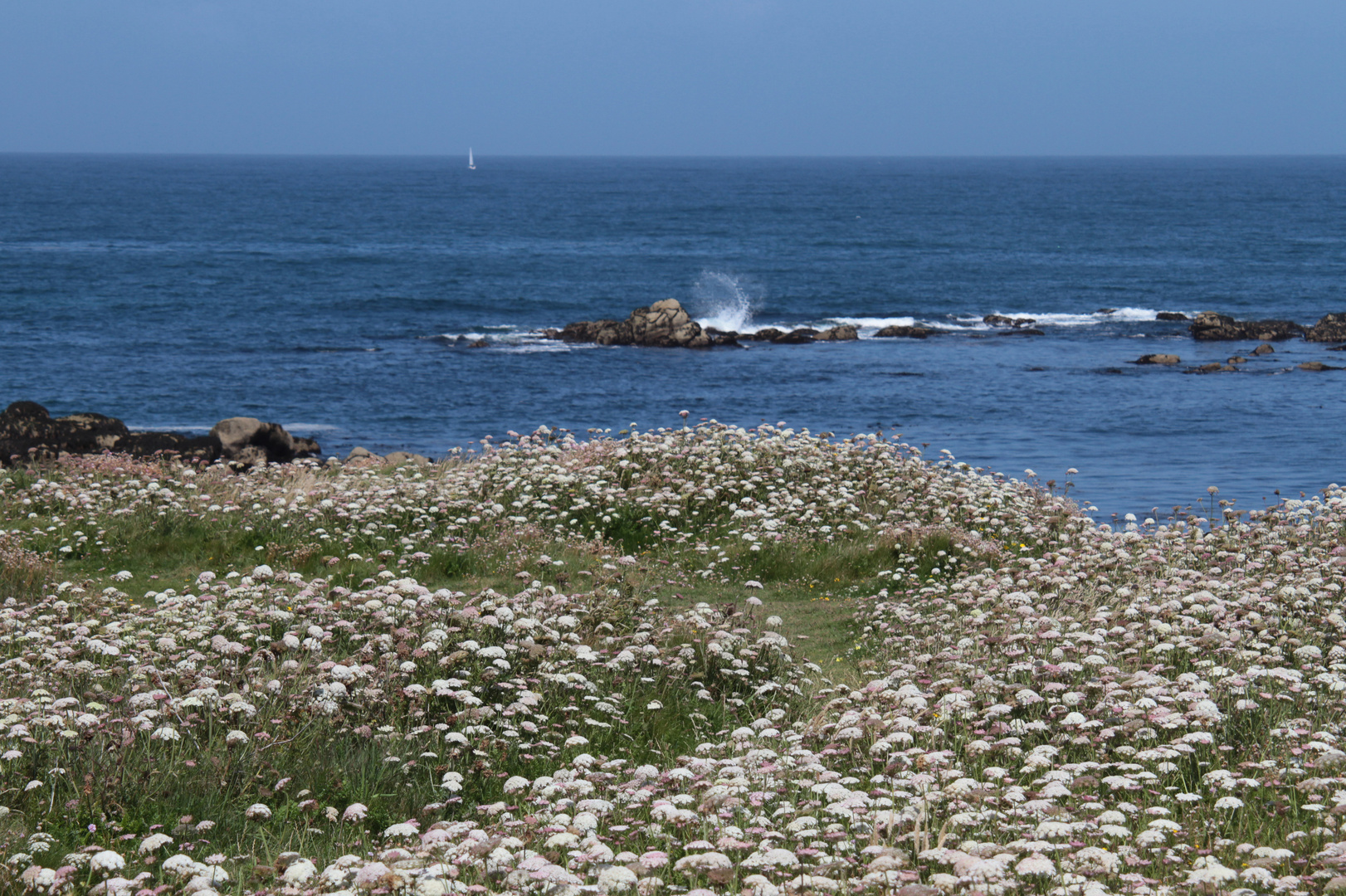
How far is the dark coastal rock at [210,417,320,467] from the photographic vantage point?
2534 centimetres

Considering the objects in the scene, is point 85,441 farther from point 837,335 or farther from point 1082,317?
point 1082,317

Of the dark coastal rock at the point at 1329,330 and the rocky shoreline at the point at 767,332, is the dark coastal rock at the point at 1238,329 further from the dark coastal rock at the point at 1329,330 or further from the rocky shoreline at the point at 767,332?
the dark coastal rock at the point at 1329,330

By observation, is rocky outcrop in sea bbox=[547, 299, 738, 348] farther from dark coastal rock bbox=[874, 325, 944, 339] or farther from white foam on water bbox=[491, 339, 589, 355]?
dark coastal rock bbox=[874, 325, 944, 339]

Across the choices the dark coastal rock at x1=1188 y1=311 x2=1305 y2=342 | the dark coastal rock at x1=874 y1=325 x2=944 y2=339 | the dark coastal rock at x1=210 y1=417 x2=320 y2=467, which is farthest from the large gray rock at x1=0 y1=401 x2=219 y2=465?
the dark coastal rock at x1=1188 y1=311 x2=1305 y2=342

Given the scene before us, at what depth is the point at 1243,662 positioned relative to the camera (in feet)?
27.1

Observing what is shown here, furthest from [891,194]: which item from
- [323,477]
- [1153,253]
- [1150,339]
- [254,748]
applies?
[254,748]

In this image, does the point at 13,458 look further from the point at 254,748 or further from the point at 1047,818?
the point at 1047,818

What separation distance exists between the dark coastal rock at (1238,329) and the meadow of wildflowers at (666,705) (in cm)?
3903

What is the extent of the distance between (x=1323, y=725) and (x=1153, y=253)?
280 feet

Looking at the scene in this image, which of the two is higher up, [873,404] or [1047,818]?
[1047,818]

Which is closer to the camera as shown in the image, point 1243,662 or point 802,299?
point 1243,662

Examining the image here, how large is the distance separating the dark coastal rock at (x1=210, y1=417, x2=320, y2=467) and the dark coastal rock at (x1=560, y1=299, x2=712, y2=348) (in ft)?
77.8

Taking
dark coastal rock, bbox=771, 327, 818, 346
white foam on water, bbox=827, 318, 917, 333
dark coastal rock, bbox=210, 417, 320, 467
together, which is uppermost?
white foam on water, bbox=827, 318, 917, 333

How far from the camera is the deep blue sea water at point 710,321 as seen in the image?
3347 cm
